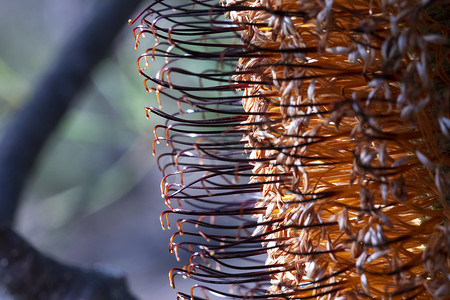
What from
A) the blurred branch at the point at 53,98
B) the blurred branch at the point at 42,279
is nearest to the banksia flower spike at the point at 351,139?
the blurred branch at the point at 42,279

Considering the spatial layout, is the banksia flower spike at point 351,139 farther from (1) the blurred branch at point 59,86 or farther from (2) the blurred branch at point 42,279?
(1) the blurred branch at point 59,86

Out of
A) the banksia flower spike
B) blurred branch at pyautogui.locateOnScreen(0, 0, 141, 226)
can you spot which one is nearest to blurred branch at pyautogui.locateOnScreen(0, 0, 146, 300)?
blurred branch at pyautogui.locateOnScreen(0, 0, 141, 226)

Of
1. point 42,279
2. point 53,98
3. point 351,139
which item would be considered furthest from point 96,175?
point 351,139

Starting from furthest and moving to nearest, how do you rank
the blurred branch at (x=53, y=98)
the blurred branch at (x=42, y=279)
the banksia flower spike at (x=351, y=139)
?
the blurred branch at (x=53, y=98), the blurred branch at (x=42, y=279), the banksia flower spike at (x=351, y=139)

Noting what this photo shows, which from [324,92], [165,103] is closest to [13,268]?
[324,92]

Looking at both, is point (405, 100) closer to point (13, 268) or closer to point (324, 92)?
point (324, 92)

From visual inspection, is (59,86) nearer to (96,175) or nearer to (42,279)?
(42,279)
